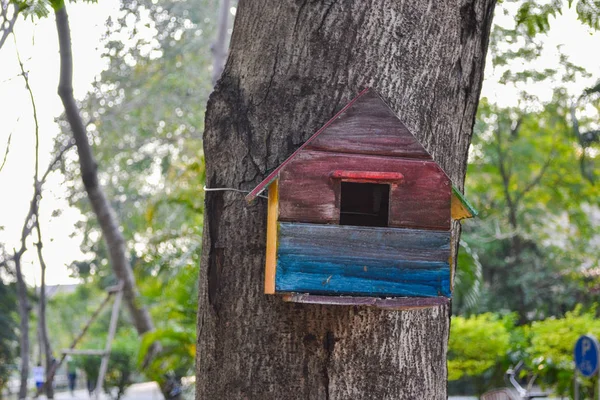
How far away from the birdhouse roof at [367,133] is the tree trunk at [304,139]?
0.48 ft

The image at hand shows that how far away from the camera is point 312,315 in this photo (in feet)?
6.89

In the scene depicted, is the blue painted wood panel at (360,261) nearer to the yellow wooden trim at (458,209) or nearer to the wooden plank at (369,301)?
the wooden plank at (369,301)

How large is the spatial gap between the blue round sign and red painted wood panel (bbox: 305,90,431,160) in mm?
6966

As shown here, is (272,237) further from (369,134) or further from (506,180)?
(506,180)

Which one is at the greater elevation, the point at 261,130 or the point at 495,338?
the point at 261,130

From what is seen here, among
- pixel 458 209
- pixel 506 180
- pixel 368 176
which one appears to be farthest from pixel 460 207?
pixel 506 180

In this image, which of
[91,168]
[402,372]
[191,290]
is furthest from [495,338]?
[402,372]

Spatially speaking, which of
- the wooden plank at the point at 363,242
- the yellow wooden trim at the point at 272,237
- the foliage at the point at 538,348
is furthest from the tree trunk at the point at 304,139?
the foliage at the point at 538,348

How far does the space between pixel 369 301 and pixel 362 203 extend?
554 millimetres

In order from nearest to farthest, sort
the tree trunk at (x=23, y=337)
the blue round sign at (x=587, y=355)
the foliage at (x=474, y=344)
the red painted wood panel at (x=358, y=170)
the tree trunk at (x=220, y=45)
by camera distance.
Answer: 1. the red painted wood panel at (x=358, y=170)
2. the tree trunk at (x=23, y=337)
3. the blue round sign at (x=587, y=355)
4. the tree trunk at (x=220, y=45)
5. the foliage at (x=474, y=344)

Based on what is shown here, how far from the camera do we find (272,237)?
6.84 feet

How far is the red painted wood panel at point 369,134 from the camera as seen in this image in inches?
81.8

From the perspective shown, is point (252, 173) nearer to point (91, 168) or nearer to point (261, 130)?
point (261, 130)

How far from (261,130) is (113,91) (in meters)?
12.2
